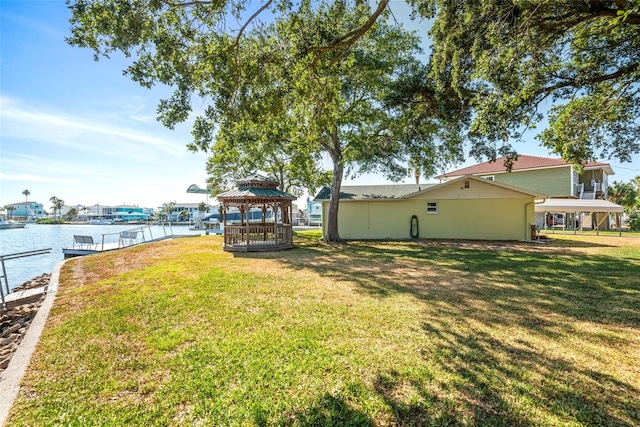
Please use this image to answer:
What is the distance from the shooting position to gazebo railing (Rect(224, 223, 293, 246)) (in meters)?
13.5

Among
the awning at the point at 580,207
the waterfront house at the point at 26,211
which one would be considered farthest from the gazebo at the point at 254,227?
the waterfront house at the point at 26,211

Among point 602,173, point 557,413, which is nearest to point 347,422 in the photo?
point 557,413

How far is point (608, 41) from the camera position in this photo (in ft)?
25.8

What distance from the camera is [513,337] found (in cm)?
390

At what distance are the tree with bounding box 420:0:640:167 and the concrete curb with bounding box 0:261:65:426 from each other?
30.6 ft

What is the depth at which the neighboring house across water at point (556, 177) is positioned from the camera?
2573 centimetres

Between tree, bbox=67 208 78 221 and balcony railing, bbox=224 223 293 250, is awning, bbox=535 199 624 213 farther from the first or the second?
tree, bbox=67 208 78 221

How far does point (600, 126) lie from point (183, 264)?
14.7 m

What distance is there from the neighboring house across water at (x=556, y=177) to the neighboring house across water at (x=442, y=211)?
11107mm

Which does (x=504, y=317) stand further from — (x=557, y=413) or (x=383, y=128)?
(x=383, y=128)

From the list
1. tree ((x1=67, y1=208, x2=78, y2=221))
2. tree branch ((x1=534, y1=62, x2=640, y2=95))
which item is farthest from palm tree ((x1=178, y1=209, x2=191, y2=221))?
tree branch ((x1=534, y1=62, x2=640, y2=95))

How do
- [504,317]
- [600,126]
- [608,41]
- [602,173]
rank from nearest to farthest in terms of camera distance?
1. [504,317]
2. [608,41]
3. [600,126]
4. [602,173]

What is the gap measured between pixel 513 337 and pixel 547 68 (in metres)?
6.93

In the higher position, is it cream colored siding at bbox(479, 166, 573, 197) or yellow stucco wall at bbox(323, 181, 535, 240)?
cream colored siding at bbox(479, 166, 573, 197)
